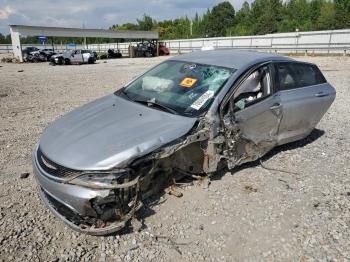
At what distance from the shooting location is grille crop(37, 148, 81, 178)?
2.84m

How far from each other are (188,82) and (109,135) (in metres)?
1.39

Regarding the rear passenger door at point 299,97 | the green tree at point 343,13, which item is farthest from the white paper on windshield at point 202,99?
the green tree at point 343,13

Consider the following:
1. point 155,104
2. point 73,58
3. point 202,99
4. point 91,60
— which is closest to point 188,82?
point 202,99

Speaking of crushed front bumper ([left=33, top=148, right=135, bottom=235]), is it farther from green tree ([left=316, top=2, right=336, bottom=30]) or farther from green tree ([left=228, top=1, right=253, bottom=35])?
green tree ([left=228, top=1, right=253, bottom=35])

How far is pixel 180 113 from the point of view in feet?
11.8

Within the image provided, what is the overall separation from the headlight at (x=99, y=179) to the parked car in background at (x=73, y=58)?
1097 inches

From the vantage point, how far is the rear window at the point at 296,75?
4.72 metres

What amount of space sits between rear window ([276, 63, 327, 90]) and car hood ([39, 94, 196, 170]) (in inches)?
77.4

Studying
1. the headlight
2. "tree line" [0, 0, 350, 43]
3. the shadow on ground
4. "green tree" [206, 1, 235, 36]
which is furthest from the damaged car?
"green tree" [206, 1, 235, 36]

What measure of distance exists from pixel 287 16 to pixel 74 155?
244 feet

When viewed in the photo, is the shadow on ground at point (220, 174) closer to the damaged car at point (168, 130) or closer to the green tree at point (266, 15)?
the damaged car at point (168, 130)

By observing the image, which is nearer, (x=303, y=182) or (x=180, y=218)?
(x=180, y=218)

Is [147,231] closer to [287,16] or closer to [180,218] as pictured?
[180,218]

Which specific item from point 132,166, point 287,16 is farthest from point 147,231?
point 287,16
